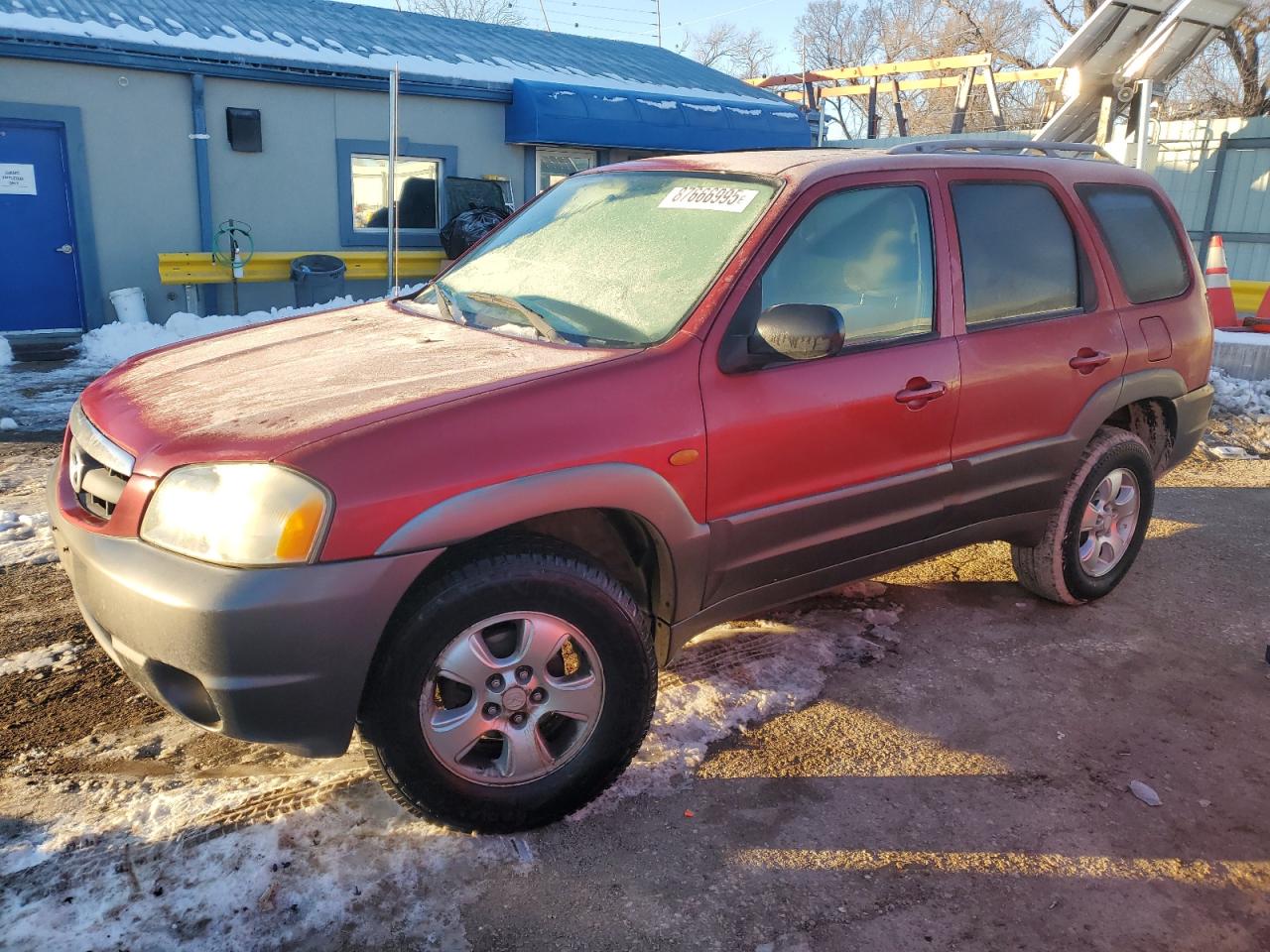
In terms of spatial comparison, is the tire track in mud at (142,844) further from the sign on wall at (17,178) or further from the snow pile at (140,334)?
the sign on wall at (17,178)

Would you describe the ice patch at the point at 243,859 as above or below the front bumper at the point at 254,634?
below

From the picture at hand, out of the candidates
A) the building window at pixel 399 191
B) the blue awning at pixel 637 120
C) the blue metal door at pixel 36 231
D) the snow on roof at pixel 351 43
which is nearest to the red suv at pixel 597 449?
the blue metal door at pixel 36 231

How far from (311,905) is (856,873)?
1.42 metres

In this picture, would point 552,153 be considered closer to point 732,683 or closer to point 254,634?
point 732,683

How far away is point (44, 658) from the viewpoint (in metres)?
3.67

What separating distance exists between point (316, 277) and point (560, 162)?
4.31m

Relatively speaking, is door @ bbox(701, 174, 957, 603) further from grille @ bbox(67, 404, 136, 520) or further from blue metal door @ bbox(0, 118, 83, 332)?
blue metal door @ bbox(0, 118, 83, 332)

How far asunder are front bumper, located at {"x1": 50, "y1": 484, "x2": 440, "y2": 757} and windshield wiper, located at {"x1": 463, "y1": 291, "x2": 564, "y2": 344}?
948 mm

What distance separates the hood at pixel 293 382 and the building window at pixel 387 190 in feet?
31.5

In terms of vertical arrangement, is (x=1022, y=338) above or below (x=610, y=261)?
below

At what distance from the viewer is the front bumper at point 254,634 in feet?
7.58

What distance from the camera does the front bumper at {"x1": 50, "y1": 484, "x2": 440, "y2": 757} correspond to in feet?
7.58

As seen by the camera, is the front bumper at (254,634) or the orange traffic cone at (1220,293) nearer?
the front bumper at (254,634)

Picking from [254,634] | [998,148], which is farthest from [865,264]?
[254,634]
